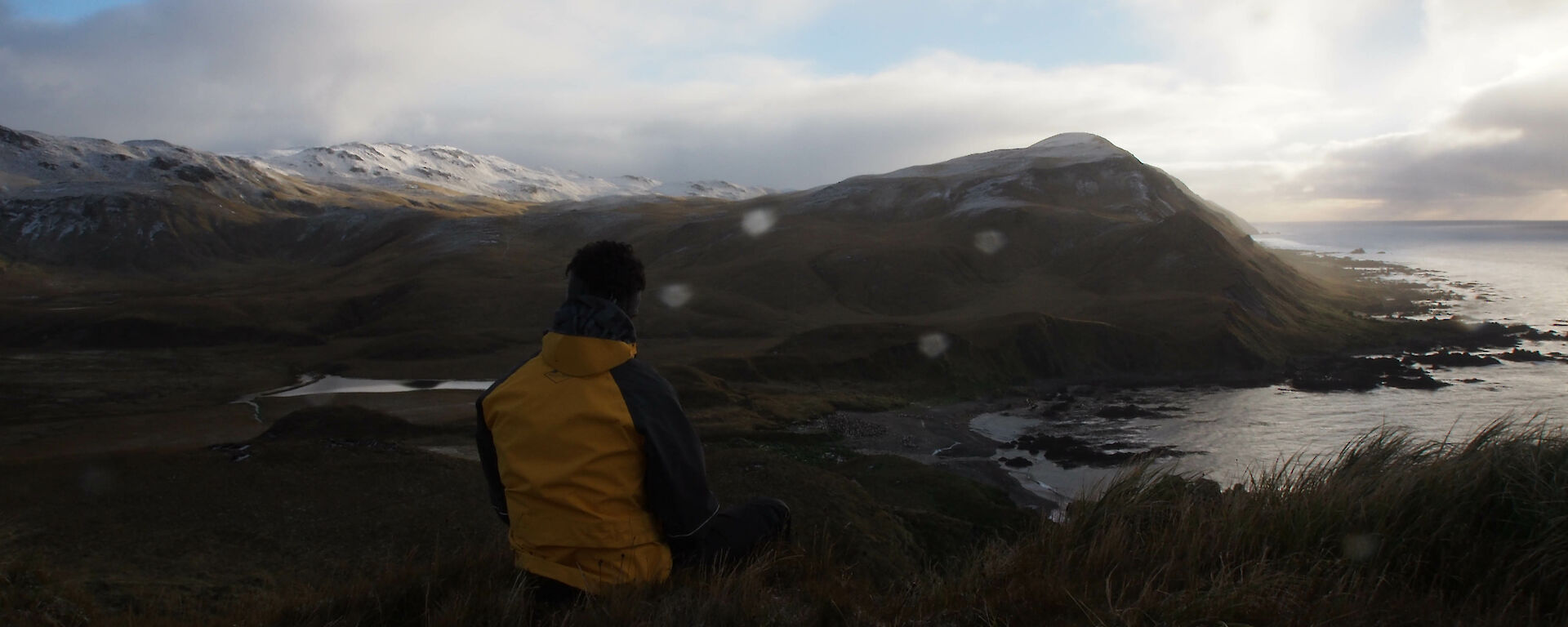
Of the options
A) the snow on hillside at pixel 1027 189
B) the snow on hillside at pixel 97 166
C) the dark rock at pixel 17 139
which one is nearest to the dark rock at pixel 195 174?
the snow on hillside at pixel 97 166

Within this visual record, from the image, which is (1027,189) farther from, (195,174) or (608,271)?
(195,174)

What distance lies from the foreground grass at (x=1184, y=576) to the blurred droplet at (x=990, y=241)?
3382 inches

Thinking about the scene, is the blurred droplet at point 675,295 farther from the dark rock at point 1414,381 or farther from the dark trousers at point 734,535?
the dark trousers at point 734,535

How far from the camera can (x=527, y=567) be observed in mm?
4566

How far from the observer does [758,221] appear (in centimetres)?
11112

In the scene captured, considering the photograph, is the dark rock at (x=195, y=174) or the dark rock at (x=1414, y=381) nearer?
the dark rock at (x=1414, y=381)

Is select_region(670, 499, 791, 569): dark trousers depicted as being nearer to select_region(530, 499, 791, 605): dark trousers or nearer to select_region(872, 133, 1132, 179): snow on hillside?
select_region(530, 499, 791, 605): dark trousers

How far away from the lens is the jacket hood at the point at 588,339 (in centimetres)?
431

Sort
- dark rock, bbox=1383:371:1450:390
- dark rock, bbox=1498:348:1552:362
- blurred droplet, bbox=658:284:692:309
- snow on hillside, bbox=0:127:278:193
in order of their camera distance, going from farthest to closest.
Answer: snow on hillside, bbox=0:127:278:193 < blurred droplet, bbox=658:284:692:309 < dark rock, bbox=1498:348:1552:362 < dark rock, bbox=1383:371:1450:390

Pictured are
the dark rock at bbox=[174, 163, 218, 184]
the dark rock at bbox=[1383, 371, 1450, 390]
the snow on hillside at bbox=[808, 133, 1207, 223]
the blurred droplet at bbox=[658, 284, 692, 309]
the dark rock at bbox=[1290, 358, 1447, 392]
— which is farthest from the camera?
the dark rock at bbox=[174, 163, 218, 184]

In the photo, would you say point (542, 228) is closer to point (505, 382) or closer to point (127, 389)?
point (127, 389)

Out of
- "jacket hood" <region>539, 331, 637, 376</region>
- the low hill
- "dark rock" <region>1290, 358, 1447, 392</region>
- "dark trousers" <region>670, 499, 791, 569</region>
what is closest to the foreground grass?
"dark trousers" <region>670, 499, 791, 569</region>

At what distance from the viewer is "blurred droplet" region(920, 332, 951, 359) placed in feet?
166

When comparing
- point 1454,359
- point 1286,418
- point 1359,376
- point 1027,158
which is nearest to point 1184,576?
point 1286,418
